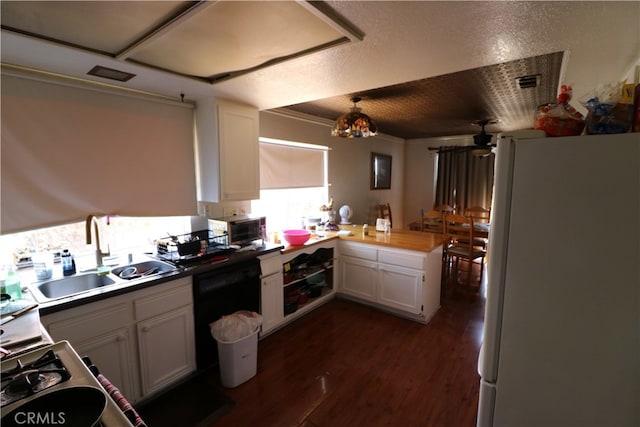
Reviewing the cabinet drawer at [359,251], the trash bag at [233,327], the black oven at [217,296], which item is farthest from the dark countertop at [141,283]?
the cabinet drawer at [359,251]

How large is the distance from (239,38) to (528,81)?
245 cm

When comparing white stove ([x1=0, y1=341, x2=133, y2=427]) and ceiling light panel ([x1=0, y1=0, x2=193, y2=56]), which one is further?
ceiling light panel ([x1=0, y1=0, x2=193, y2=56])

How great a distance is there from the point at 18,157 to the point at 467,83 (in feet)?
11.0

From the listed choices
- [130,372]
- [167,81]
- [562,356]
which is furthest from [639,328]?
[167,81]

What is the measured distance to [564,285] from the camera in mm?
963

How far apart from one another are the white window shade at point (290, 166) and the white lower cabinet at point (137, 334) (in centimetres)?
165

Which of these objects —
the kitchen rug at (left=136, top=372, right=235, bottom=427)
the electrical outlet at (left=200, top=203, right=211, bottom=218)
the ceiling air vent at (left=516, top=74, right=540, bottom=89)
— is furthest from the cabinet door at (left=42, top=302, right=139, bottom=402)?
the ceiling air vent at (left=516, top=74, right=540, bottom=89)

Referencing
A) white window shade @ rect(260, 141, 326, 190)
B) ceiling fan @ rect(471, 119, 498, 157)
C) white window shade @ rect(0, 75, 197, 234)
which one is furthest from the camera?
ceiling fan @ rect(471, 119, 498, 157)

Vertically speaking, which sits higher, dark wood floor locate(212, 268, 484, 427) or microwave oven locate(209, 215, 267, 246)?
microwave oven locate(209, 215, 267, 246)

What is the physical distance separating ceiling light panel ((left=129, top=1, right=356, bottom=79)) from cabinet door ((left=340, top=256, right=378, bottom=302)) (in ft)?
7.47

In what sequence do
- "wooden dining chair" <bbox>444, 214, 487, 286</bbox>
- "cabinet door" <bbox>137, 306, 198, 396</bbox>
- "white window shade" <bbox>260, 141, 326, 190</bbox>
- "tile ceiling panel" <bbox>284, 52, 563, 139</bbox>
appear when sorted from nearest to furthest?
"cabinet door" <bbox>137, 306, 198, 396</bbox> → "tile ceiling panel" <bbox>284, 52, 563, 139</bbox> → "white window shade" <bbox>260, 141, 326, 190</bbox> → "wooden dining chair" <bbox>444, 214, 487, 286</bbox>

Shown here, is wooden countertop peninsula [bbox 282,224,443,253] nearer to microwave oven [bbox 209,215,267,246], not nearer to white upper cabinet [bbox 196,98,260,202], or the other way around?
microwave oven [bbox 209,215,267,246]

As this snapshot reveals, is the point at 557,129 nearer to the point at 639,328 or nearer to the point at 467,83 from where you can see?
the point at 639,328

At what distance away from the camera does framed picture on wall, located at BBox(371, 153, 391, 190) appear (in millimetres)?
5199
